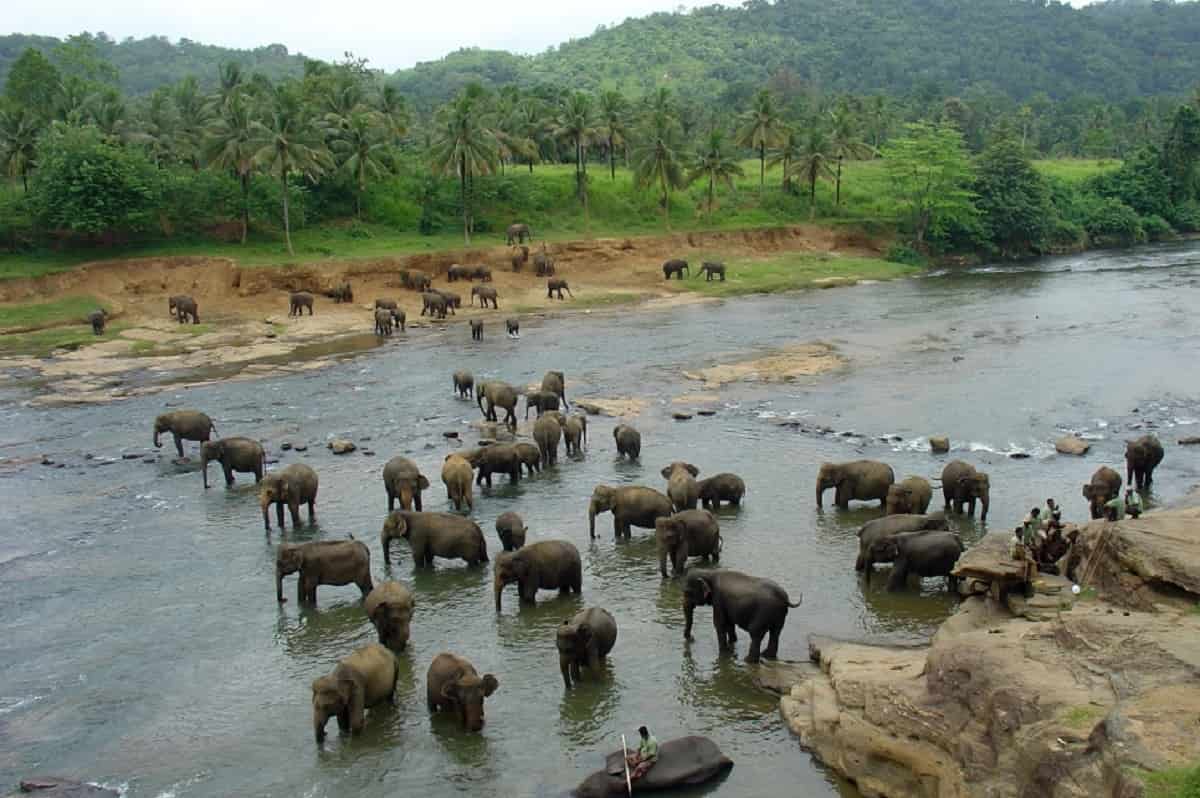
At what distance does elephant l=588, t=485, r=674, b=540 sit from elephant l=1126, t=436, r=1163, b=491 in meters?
9.75

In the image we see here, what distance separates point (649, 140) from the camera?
66500 millimetres

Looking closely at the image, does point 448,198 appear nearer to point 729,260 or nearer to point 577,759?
point 729,260

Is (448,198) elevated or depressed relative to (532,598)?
elevated

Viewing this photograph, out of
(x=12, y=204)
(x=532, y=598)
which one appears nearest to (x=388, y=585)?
(x=532, y=598)

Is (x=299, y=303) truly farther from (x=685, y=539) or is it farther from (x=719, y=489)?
(x=685, y=539)

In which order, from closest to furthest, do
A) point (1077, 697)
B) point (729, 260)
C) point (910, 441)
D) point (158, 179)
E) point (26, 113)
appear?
point (1077, 697) < point (910, 441) < point (158, 179) < point (26, 113) < point (729, 260)

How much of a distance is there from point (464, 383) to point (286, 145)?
24.6m

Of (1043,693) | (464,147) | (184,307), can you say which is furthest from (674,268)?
(1043,693)

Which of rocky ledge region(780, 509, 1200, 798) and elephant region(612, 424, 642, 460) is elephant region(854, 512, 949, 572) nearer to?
rocky ledge region(780, 509, 1200, 798)

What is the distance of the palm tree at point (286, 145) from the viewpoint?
5309 cm

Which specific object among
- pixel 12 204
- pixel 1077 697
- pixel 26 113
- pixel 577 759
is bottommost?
pixel 577 759

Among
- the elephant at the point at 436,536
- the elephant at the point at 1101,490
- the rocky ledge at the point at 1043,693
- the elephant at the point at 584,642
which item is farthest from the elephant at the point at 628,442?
the rocky ledge at the point at 1043,693

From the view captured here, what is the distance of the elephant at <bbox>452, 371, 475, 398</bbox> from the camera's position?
1345 inches

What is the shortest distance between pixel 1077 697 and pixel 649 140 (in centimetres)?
5854
